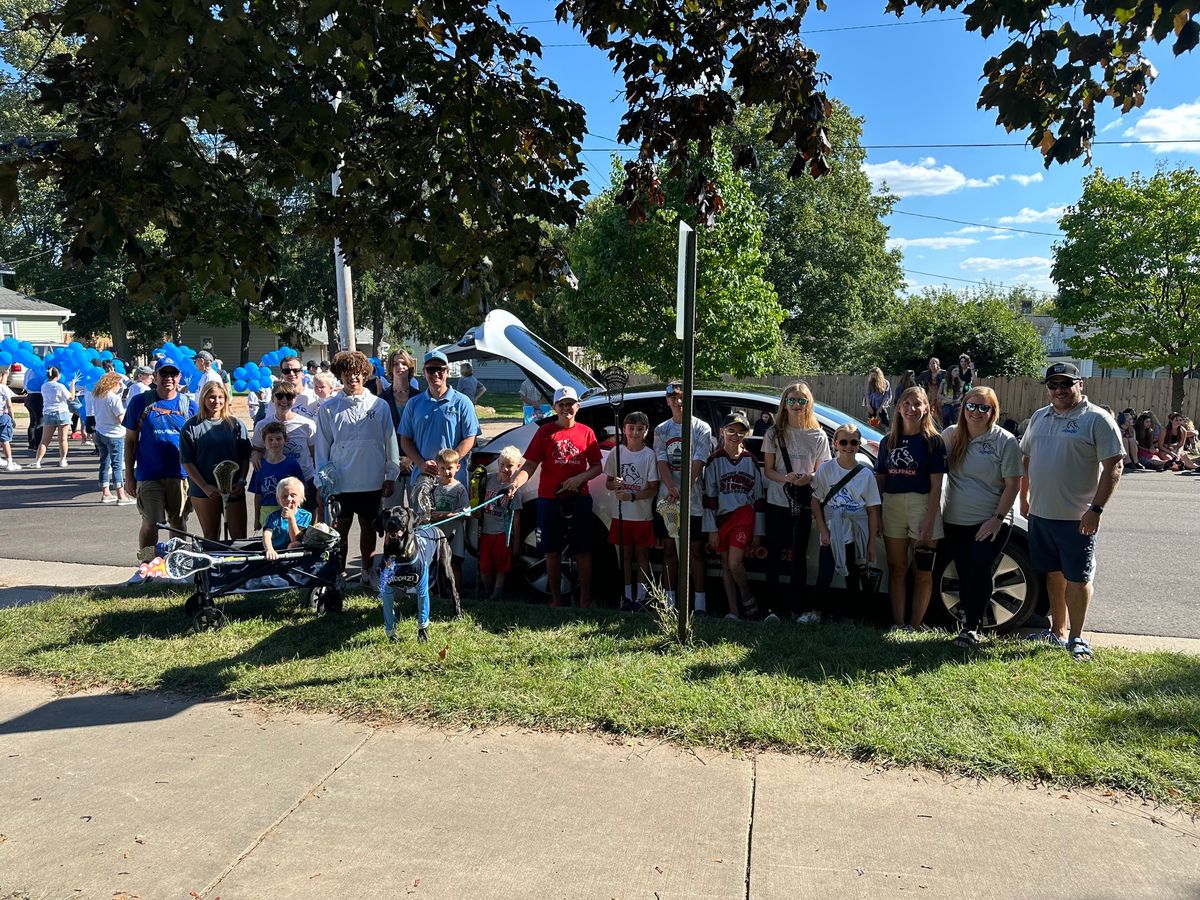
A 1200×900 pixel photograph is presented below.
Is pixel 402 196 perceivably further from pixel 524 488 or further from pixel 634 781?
pixel 634 781

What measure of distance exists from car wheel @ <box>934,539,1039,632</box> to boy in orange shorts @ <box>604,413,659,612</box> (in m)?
2.07

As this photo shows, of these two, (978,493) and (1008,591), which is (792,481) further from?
(1008,591)

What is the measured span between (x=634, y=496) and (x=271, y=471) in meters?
2.84

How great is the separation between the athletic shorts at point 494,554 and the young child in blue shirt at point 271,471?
1599mm

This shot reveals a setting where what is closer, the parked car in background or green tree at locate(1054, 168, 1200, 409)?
the parked car in background

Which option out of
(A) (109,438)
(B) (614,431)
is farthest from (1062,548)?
(A) (109,438)

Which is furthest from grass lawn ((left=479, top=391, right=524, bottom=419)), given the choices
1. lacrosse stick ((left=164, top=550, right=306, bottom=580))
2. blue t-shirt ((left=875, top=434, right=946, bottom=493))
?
blue t-shirt ((left=875, top=434, right=946, bottom=493))

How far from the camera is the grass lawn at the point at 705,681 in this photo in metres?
4.16

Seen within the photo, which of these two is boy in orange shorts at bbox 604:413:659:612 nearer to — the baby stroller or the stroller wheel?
the baby stroller

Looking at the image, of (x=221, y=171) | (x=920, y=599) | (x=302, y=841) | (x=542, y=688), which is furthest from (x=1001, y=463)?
(x=221, y=171)

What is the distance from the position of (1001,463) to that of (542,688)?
3224 mm

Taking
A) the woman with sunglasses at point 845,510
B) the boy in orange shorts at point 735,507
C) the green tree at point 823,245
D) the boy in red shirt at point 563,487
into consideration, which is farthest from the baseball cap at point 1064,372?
the green tree at point 823,245

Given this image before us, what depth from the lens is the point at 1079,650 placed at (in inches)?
211

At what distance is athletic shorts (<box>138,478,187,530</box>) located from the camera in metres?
7.41
